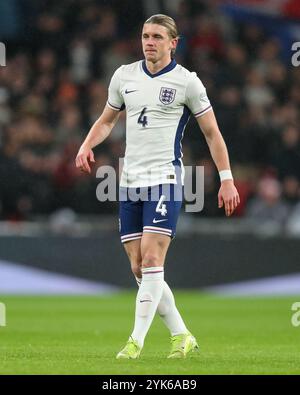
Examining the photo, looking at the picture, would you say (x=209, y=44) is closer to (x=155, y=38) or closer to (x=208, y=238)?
(x=208, y=238)

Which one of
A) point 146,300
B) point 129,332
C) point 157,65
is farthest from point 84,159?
point 129,332

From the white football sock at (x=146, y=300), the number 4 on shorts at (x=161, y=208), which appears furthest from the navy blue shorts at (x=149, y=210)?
the white football sock at (x=146, y=300)

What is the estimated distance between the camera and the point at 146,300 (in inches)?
318

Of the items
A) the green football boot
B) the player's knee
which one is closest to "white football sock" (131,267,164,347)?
the player's knee

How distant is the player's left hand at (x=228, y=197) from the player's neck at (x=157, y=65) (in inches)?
38.2

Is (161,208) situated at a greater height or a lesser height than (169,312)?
greater

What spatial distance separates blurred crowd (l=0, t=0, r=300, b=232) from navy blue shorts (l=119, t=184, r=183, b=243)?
27.0 feet

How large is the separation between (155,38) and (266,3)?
42.8 feet

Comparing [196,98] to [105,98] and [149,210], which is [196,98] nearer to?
[149,210]

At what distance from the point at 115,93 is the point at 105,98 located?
397 inches

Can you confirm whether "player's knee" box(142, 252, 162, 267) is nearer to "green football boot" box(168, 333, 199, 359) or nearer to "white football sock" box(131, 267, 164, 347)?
"white football sock" box(131, 267, 164, 347)

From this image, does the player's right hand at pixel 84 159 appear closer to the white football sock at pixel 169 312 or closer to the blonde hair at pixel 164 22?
the white football sock at pixel 169 312

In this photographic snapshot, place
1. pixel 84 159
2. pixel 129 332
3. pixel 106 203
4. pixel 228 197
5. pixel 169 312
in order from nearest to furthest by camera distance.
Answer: pixel 228 197
pixel 84 159
pixel 169 312
pixel 129 332
pixel 106 203
